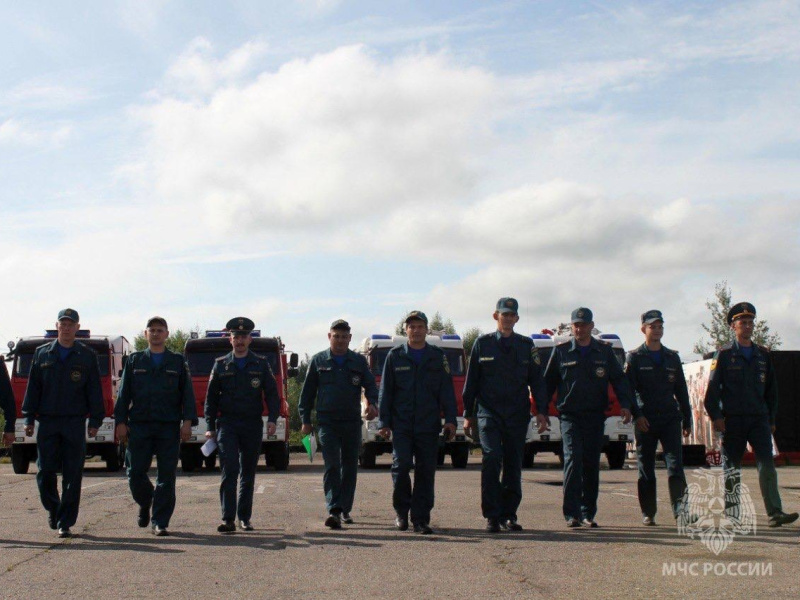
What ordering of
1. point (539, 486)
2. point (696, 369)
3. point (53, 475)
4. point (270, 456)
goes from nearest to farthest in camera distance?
point (53, 475) < point (539, 486) < point (270, 456) < point (696, 369)

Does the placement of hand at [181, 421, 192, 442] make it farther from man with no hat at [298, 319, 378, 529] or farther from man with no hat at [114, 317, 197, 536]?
man with no hat at [298, 319, 378, 529]

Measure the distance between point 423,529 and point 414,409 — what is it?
1.07 m

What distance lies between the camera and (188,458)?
24.6 metres

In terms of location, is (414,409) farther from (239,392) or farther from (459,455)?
(459,455)

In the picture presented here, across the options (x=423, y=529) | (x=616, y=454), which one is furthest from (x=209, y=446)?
(x=616, y=454)

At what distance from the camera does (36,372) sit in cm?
1028

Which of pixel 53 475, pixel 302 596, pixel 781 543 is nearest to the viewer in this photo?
pixel 302 596

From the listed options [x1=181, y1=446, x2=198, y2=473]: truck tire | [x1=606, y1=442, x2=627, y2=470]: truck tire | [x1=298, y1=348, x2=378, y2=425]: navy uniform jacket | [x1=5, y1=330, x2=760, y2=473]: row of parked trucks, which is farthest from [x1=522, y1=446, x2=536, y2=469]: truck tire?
[x1=298, y1=348, x2=378, y2=425]: navy uniform jacket

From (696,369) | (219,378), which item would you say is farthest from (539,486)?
(696,369)

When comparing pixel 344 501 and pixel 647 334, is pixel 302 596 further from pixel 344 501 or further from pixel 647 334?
pixel 647 334

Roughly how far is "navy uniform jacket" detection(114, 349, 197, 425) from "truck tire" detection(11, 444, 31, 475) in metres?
15.8

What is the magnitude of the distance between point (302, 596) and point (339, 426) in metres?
4.06

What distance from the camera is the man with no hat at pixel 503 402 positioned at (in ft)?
33.8

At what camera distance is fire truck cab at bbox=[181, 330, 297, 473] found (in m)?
23.5
